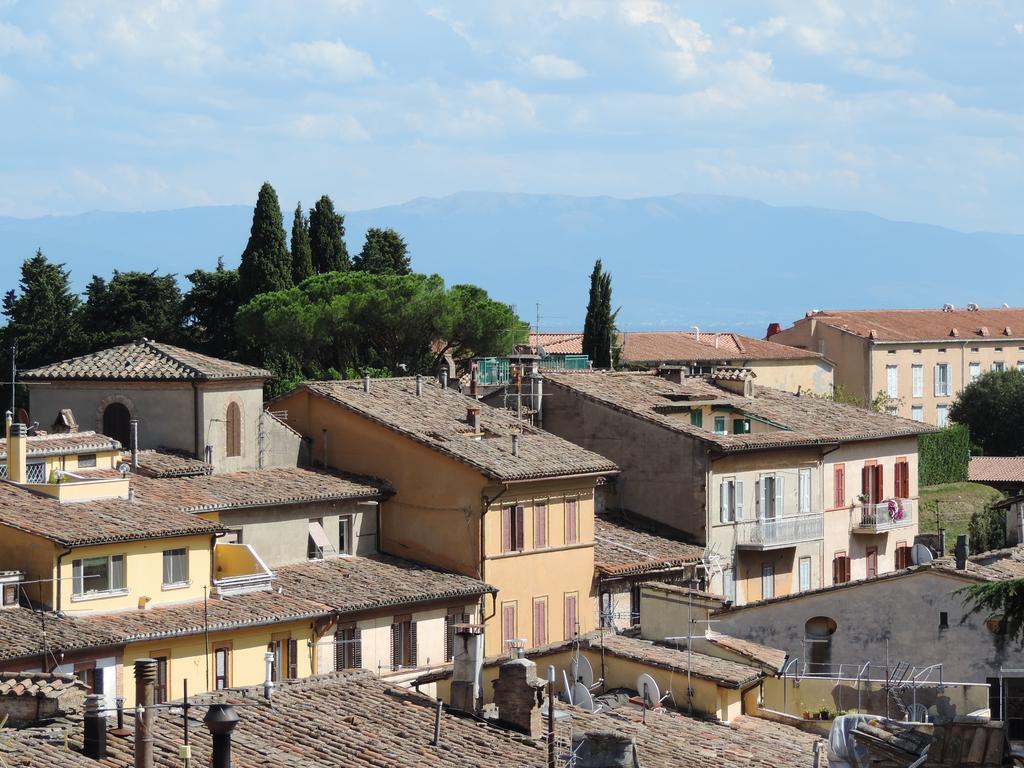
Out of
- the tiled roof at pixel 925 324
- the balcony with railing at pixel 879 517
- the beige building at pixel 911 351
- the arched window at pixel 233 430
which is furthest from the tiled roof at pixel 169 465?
the tiled roof at pixel 925 324

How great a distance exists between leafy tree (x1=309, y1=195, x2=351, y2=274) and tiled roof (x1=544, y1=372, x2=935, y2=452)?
23.0 m

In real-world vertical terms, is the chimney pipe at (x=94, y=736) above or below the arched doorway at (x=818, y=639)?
above

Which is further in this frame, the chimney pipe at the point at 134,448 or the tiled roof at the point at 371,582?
the chimney pipe at the point at 134,448

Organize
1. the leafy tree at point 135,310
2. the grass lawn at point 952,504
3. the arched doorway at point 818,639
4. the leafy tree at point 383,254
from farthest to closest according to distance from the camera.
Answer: the leafy tree at point 383,254, the leafy tree at point 135,310, the grass lawn at point 952,504, the arched doorway at point 818,639

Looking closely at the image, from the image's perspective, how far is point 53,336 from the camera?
7212 cm

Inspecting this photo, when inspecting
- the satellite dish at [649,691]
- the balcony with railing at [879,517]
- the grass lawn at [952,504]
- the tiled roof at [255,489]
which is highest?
the tiled roof at [255,489]

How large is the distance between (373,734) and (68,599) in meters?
10.5

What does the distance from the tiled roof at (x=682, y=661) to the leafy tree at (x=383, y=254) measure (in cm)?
4812

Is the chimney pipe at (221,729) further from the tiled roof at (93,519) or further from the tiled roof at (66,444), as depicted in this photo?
the tiled roof at (66,444)

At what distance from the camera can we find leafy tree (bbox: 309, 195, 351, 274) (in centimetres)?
7500

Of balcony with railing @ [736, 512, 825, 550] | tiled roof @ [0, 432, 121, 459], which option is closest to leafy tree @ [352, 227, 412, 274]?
balcony with railing @ [736, 512, 825, 550]

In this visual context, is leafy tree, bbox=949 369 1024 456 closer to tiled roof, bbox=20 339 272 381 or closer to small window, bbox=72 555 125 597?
tiled roof, bbox=20 339 272 381

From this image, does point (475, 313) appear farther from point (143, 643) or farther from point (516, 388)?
point (143, 643)

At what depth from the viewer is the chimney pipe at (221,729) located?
59.7ft
